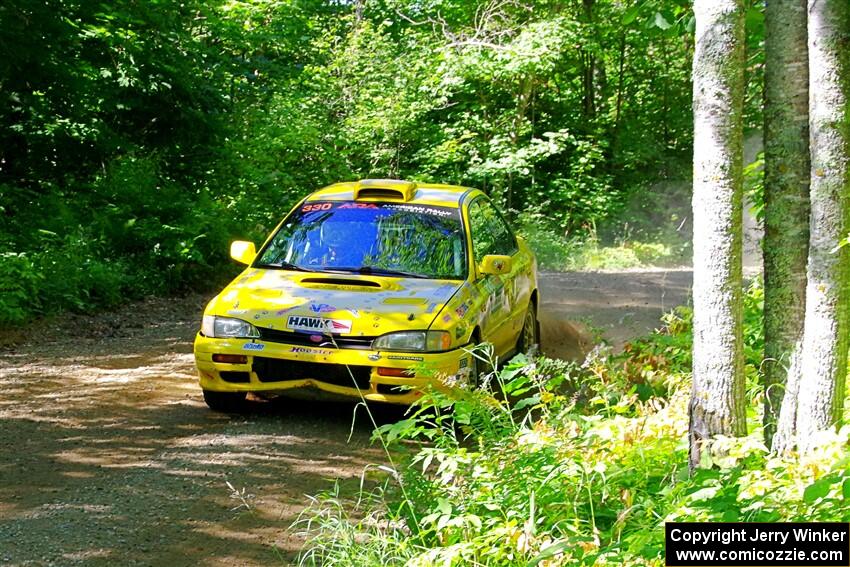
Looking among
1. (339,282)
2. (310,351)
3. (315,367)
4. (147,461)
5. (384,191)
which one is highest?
(384,191)

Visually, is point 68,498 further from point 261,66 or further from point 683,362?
point 261,66

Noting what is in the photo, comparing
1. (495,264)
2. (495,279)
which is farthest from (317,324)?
(495,279)

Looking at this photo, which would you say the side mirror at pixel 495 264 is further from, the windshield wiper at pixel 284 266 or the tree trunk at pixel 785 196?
the tree trunk at pixel 785 196

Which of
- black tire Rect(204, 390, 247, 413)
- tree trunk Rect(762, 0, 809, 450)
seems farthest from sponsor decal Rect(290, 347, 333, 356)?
tree trunk Rect(762, 0, 809, 450)

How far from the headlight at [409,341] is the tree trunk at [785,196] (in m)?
2.75

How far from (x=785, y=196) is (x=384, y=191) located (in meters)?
4.49

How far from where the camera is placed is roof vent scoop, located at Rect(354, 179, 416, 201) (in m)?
8.62

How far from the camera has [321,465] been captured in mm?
6379

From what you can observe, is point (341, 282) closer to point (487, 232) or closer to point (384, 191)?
point (384, 191)

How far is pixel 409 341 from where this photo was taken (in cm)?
702

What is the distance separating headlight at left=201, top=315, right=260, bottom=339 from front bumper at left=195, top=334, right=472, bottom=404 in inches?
1.7

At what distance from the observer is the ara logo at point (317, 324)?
7.08 m

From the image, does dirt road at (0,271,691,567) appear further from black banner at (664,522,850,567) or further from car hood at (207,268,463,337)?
black banner at (664,522,850,567)

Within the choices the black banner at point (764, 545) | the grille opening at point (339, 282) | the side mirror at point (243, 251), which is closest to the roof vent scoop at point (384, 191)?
the side mirror at point (243, 251)
